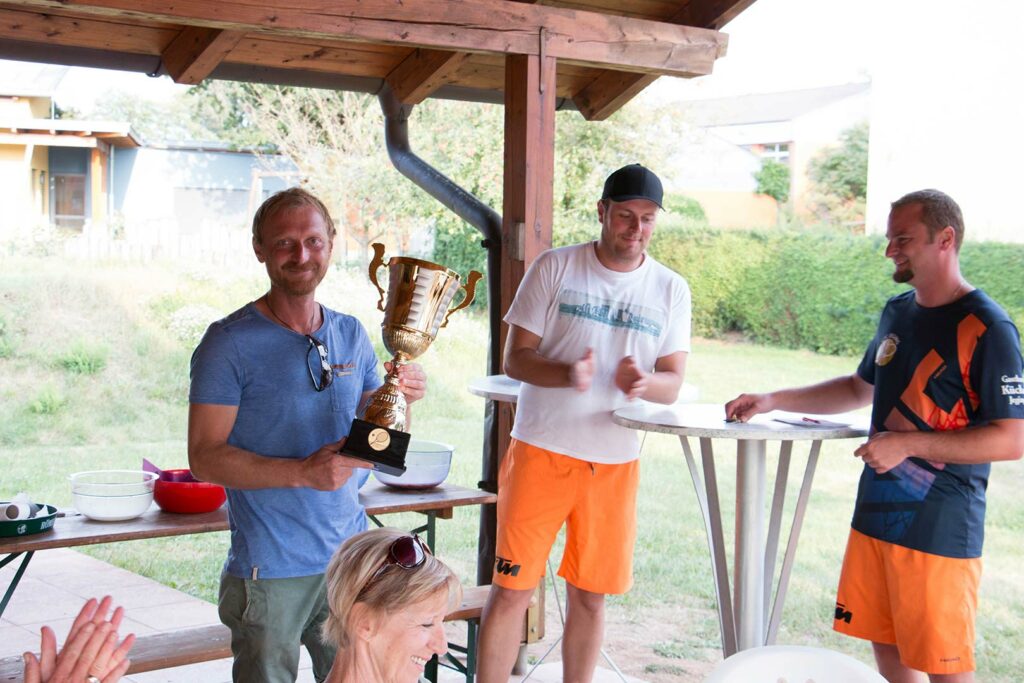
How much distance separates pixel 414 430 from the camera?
1119 centimetres

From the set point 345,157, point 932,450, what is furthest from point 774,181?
point 932,450

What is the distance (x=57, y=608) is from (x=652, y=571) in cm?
370

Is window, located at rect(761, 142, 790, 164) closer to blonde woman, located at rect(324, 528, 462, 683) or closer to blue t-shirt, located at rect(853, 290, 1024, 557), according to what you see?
blue t-shirt, located at rect(853, 290, 1024, 557)

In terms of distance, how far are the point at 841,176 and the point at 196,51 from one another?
67.7ft

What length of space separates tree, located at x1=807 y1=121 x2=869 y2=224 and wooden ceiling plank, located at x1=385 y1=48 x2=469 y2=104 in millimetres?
18433

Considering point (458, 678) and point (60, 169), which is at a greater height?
point (60, 169)

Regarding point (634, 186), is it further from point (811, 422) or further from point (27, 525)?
point (27, 525)

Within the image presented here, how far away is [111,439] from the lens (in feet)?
35.3

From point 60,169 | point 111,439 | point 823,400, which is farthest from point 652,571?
point 60,169

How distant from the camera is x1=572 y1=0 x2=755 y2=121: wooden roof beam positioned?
4383 millimetres

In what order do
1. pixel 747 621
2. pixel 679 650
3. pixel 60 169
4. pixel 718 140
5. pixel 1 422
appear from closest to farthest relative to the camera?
1. pixel 747 621
2. pixel 679 650
3. pixel 1 422
4. pixel 60 169
5. pixel 718 140

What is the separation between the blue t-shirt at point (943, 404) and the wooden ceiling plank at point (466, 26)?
5.58ft

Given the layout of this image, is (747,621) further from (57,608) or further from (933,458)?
(57,608)

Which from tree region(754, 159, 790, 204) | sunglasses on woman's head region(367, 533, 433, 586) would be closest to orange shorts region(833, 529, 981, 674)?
sunglasses on woman's head region(367, 533, 433, 586)
